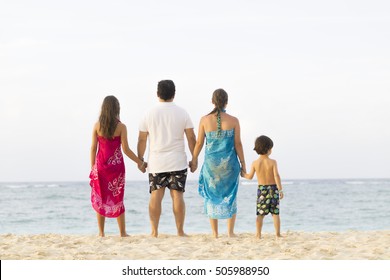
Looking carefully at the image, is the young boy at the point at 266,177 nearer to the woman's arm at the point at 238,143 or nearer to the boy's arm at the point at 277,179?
the boy's arm at the point at 277,179

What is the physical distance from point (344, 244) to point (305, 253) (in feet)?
3.68

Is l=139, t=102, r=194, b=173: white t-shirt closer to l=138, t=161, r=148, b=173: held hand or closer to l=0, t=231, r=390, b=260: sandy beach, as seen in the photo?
l=138, t=161, r=148, b=173: held hand

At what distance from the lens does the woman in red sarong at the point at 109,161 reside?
7301 mm

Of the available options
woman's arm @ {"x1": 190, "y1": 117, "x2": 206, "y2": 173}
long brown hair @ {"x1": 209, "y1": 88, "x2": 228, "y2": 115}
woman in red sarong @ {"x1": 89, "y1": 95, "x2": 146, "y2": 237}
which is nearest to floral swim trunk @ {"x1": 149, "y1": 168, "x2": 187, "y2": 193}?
woman's arm @ {"x1": 190, "y1": 117, "x2": 206, "y2": 173}

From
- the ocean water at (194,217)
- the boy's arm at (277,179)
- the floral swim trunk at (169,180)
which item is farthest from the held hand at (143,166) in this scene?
the ocean water at (194,217)

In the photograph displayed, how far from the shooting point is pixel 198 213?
22.0 m

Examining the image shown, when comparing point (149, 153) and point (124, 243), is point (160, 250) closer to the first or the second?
point (124, 243)

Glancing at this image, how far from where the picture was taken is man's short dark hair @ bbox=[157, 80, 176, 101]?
731 centimetres

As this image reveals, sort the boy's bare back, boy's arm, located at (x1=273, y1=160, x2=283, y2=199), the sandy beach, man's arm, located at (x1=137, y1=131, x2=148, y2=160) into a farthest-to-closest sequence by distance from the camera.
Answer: man's arm, located at (x1=137, y1=131, x2=148, y2=160) < the boy's bare back < boy's arm, located at (x1=273, y1=160, x2=283, y2=199) < the sandy beach

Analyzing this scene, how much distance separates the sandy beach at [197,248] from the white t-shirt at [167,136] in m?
1.01

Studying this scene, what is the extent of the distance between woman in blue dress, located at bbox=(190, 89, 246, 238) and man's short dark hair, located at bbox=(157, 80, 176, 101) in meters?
0.54

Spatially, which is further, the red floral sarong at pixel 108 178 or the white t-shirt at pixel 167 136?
the red floral sarong at pixel 108 178

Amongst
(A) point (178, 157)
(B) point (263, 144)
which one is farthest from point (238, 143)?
(A) point (178, 157)
